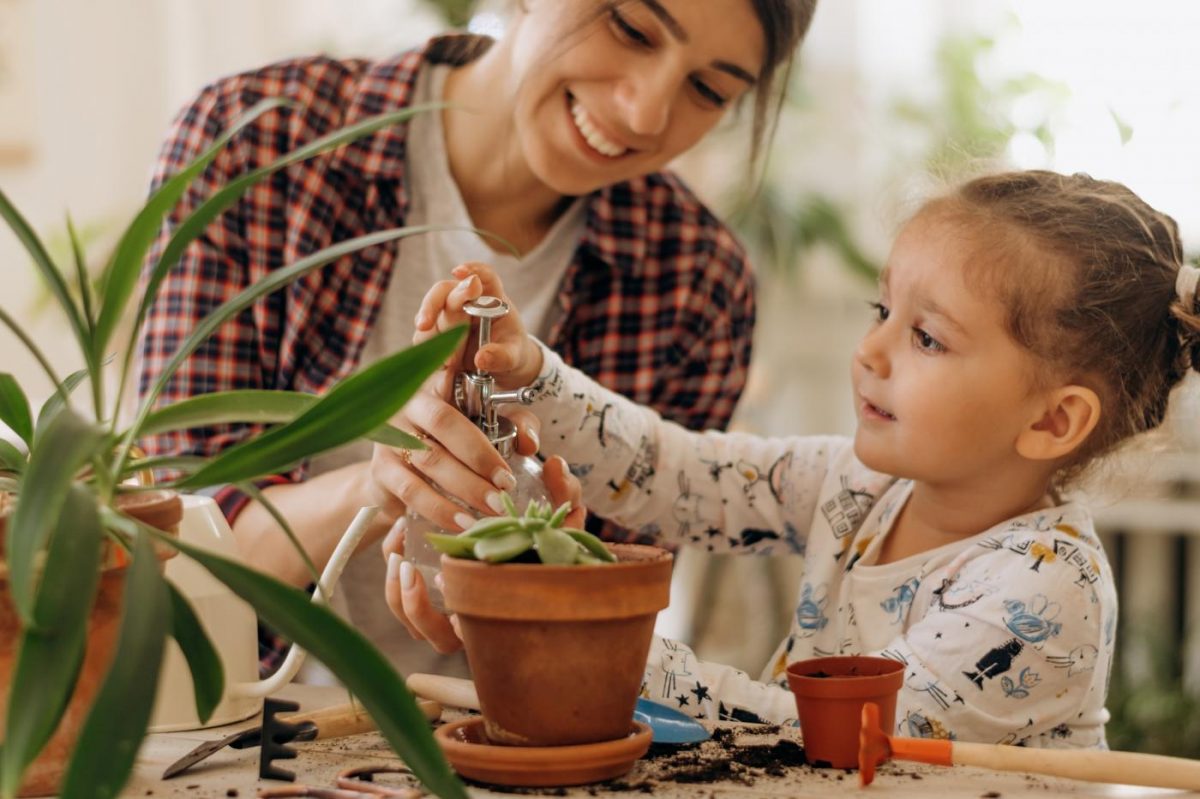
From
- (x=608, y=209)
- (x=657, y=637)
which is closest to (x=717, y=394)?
(x=608, y=209)

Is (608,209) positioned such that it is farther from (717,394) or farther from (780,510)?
(780,510)

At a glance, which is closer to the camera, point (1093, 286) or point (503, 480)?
point (503, 480)

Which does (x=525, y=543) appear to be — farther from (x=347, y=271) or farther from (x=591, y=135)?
(x=347, y=271)

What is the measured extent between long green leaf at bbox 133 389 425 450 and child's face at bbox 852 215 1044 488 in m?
0.64

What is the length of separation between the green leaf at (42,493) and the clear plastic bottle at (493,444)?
1.35 ft

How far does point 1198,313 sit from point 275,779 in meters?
0.95

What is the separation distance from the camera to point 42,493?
0.62m

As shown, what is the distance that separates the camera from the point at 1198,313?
1.27 m

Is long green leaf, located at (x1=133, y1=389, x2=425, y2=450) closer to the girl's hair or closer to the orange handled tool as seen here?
the orange handled tool

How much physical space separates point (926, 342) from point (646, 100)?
1.38 feet

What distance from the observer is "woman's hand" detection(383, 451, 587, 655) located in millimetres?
1056

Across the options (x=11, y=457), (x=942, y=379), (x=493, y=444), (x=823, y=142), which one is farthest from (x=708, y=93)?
(x=823, y=142)

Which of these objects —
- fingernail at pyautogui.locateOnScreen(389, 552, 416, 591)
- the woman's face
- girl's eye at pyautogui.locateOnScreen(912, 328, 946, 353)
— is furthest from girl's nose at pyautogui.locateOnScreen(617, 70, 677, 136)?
fingernail at pyautogui.locateOnScreen(389, 552, 416, 591)

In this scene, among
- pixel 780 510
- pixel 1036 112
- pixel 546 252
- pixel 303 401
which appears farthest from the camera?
pixel 1036 112
